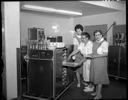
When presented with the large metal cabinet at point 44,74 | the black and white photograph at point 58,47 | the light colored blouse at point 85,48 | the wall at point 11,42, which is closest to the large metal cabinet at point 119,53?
the black and white photograph at point 58,47

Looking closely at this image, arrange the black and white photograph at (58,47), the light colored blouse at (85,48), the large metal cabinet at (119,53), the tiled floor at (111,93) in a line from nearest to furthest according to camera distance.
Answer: the tiled floor at (111,93) < the large metal cabinet at (119,53) < the black and white photograph at (58,47) < the light colored blouse at (85,48)

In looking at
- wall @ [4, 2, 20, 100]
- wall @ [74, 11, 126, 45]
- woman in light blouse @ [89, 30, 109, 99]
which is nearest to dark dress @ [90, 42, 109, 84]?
woman in light blouse @ [89, 30, 109, 99]

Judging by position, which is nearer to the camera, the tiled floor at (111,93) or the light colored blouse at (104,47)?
the tiled floor at (111,93)

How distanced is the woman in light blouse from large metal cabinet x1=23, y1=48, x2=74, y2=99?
0.49 metres

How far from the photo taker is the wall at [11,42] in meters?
1.89

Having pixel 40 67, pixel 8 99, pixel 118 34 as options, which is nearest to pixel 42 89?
pixel 40 67

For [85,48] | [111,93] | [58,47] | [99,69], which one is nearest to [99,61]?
[99,69]

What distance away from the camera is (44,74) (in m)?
1.93

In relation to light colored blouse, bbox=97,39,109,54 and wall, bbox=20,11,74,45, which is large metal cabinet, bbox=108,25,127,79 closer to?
light colored blouse, bbox=97,39,109,54

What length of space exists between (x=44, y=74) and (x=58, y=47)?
41 centimetres

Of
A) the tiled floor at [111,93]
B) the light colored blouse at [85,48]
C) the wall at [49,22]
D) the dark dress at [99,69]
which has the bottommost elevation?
the tiled floor at [111,93]

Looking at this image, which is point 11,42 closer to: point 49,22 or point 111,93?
point 49,22

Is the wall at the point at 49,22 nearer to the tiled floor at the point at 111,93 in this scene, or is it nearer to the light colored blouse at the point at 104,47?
the light colored blouse at the point at 104,47

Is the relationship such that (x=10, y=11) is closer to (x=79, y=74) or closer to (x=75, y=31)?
(x=75, y=31)
